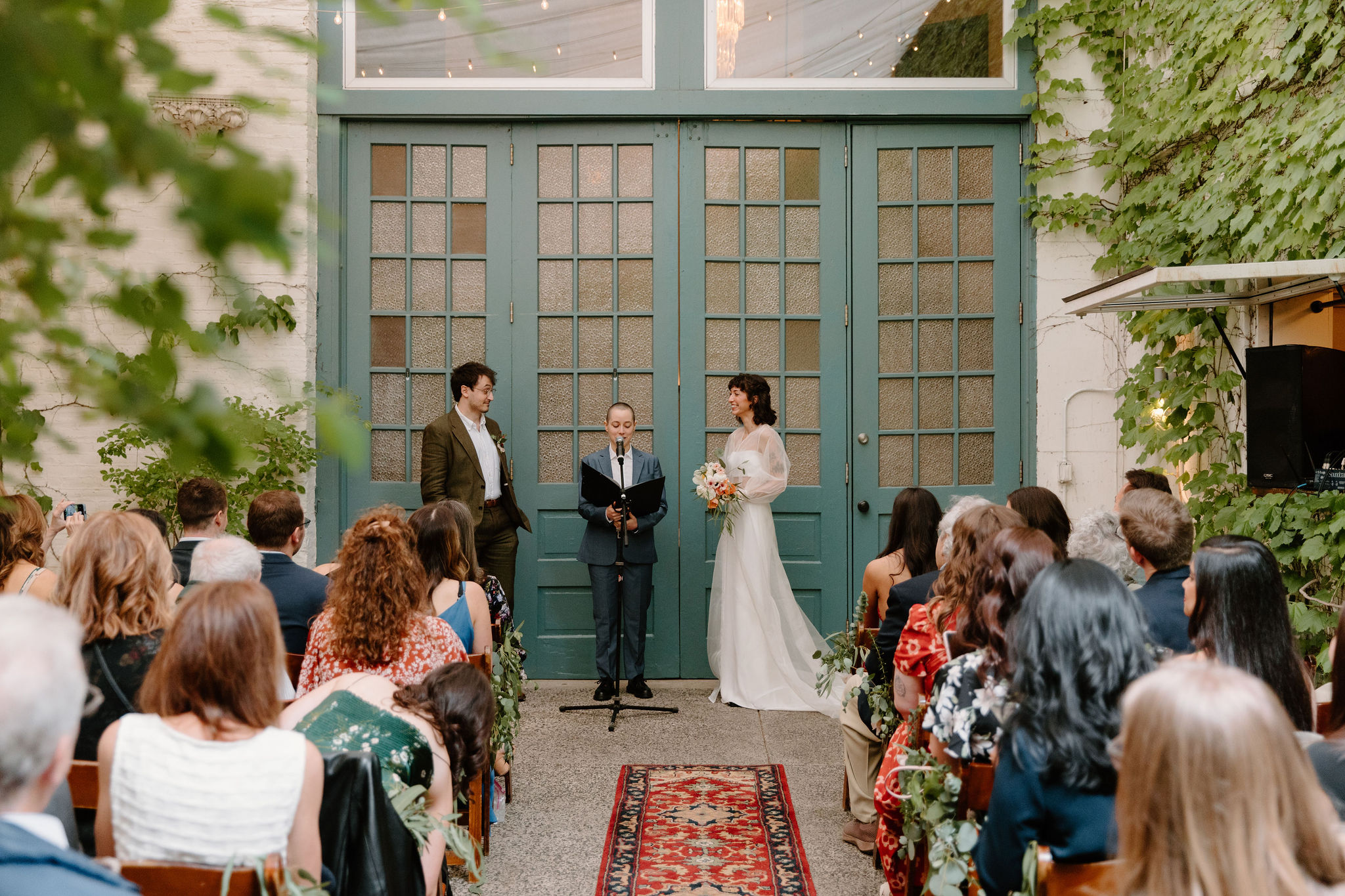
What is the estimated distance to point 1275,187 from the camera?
4668mm

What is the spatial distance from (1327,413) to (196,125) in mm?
6027

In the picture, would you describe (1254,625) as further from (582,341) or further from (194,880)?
(582,341)

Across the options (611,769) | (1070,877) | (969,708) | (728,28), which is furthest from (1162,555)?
(728,28)

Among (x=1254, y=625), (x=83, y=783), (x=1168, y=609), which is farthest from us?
(x=1168, y=609)

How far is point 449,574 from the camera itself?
394 cm

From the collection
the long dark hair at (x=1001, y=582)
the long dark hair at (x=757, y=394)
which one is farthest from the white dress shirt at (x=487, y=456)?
the long dark hair at (x=1001, y=582)

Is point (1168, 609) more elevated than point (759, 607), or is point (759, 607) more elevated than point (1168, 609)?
point (1168, 609)

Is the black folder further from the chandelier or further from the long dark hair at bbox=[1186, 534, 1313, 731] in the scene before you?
the long dark hair at bbox=[1186, 534, 1313, 731]

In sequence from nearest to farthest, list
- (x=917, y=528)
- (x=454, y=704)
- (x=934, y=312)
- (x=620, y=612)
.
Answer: (x=454, y=704)
(x=917, y=528)
(x=620, y=612)
(x=934, y=312)

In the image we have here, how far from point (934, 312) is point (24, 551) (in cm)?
526

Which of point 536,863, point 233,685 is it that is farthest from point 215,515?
point 233,685

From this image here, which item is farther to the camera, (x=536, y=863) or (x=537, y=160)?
(x=537, y=160)

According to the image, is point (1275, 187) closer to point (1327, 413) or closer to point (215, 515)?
point (1327, 413)

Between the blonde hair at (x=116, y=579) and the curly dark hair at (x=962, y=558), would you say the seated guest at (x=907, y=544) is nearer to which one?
the curly dark hair at (x=962, y=558)
